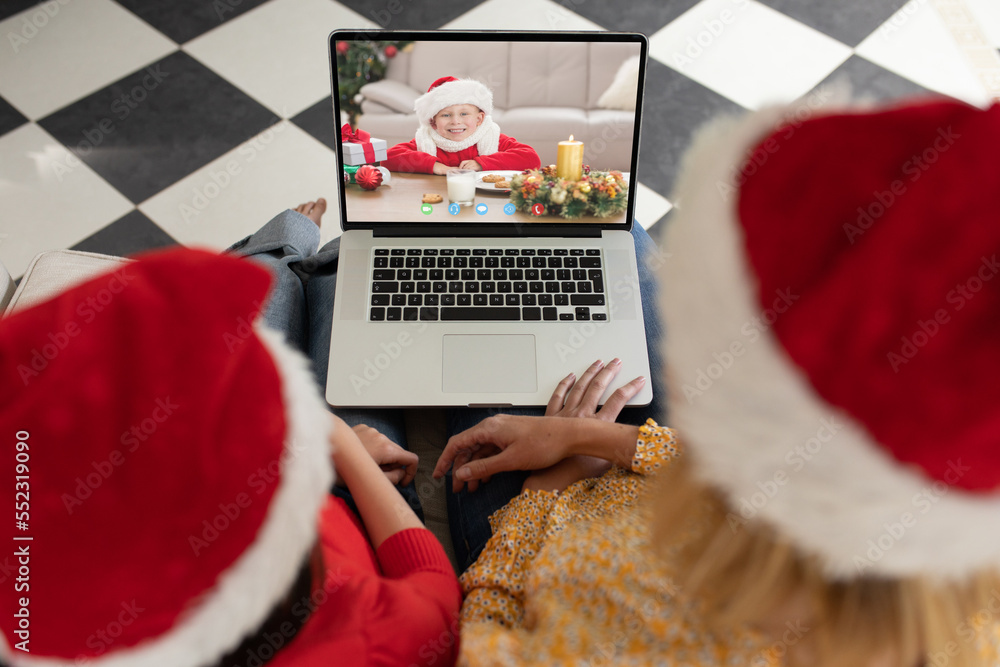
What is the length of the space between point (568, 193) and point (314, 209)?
26.5 inches

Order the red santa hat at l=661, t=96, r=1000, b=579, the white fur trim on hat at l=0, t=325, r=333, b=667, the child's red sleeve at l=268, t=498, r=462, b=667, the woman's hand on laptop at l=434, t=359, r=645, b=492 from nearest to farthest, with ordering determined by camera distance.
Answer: the red santa hat at l=661, t=96, r=1000, b=579, the white fur trim on hat at l=0, t=325, r=333, b=667, the child's red sleeve at l=268, t=498, r=462, b=667, the woman's hand on laptop at l=434, t=359, r=645, b=492

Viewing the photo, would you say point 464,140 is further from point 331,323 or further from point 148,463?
point 148,463

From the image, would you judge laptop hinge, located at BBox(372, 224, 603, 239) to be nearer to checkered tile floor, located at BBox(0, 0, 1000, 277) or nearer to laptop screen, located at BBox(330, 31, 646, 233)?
laptop screen, located at BBox(330, 31, 646, 233)

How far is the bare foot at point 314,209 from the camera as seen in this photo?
1.41 m

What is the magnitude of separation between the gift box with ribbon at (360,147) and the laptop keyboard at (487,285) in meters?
0.13

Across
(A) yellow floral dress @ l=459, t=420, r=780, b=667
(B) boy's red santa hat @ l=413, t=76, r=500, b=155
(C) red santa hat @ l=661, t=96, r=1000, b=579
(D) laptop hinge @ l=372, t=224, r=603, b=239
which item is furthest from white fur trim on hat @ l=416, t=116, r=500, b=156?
(C) red santa hat @ l=661, t=96, r=1000, b=579

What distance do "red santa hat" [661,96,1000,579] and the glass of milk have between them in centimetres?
59

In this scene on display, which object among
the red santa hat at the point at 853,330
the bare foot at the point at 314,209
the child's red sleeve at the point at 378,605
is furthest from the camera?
the bare foot at the point at 314,209

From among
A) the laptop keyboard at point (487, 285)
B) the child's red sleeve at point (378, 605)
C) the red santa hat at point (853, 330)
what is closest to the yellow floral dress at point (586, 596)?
the child's red sleeve at point (378, 605)

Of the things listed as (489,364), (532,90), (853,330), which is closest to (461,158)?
(532,90)

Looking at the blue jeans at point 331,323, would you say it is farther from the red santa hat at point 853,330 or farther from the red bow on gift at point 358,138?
the red santa hat at point 853,330

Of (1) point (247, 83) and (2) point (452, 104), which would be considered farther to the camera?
(1) point (247, 83)

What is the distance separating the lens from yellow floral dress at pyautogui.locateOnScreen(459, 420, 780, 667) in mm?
508

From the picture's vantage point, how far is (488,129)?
0.94 meters
